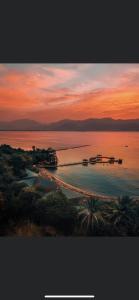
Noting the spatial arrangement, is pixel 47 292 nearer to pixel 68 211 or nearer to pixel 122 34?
pixel 68 211

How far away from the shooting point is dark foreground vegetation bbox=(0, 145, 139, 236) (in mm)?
4020

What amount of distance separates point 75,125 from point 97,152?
470mm

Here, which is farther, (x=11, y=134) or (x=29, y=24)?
(x=11, y=134)

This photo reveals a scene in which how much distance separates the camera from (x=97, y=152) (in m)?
4.19

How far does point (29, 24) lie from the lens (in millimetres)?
3908

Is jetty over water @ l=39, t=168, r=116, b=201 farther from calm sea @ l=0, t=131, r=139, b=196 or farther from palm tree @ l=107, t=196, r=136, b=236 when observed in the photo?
palm tree @ l=107, t=196, r=136, b=236

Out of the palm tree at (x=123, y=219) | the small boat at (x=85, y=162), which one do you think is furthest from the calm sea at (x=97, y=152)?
the palm tree at (x=123, y=219)

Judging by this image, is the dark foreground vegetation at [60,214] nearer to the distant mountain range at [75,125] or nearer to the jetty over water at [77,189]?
the jetty over water at [77,189]

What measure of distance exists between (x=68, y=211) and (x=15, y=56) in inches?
80.0

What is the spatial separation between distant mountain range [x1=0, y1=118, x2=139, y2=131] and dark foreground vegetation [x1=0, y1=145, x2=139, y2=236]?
2.51 feet

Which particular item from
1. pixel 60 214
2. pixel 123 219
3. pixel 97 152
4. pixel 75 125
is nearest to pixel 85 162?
pixel 97 152

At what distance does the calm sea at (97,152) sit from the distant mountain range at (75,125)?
Result: 73mm

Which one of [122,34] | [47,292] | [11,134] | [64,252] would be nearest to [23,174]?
[11,134]

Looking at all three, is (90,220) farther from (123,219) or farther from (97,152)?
(97,152)
